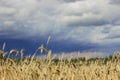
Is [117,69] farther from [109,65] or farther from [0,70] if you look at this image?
[0,70]

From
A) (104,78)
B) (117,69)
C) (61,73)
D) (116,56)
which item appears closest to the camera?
(61,73)

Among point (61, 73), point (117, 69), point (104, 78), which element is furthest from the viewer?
point (117, 69)

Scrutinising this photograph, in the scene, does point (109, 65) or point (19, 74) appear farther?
point (109, 65)

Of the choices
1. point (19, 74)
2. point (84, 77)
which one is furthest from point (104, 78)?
point (19, 74)

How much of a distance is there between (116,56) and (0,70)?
3481 millimetres

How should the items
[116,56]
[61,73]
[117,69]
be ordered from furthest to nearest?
[116,56]
[117,69]
[61,73]

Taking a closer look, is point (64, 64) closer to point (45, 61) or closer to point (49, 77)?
point (45, 61)

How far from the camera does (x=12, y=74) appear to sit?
8.70 m

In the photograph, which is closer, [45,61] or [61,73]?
[61,73]

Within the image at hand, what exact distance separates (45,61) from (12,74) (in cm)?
85

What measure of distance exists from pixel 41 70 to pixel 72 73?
2.48 feet

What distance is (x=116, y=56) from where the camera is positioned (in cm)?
1065

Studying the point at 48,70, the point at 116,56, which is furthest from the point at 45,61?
the point at 116,56

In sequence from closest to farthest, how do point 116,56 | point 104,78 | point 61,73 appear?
point 61,73, point 104,78, point 116,56
